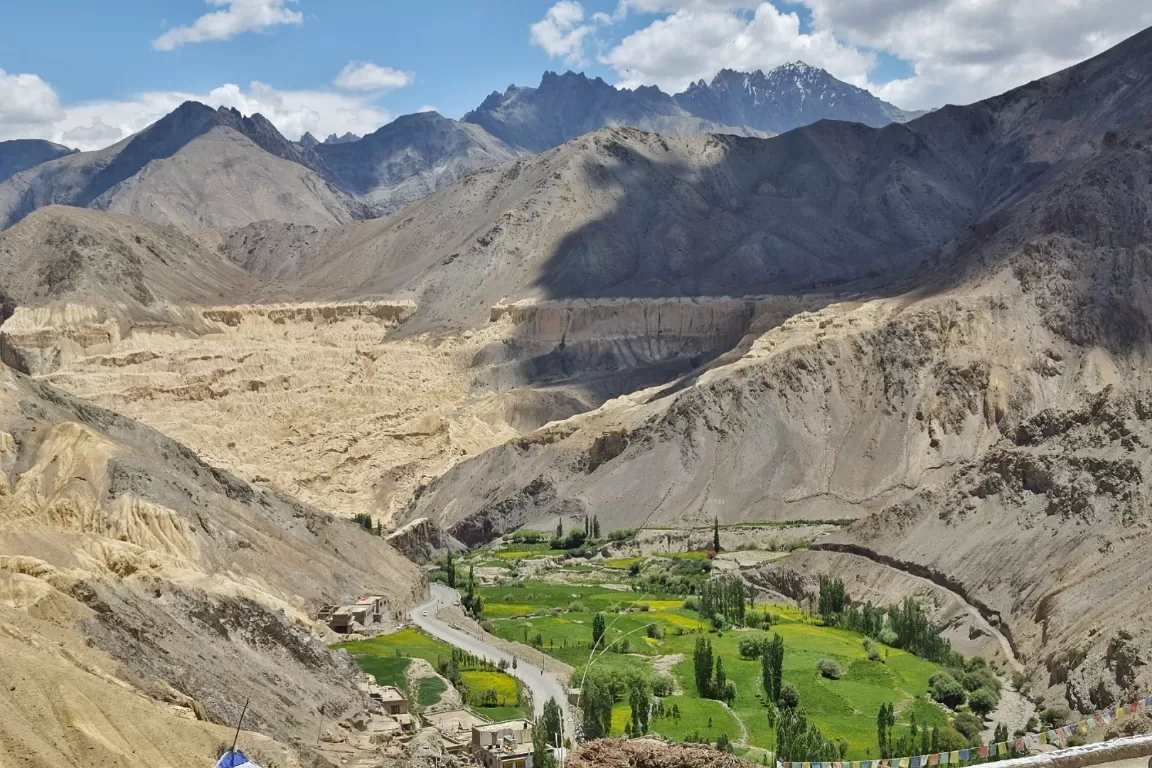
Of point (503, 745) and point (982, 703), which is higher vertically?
point (503, 745)

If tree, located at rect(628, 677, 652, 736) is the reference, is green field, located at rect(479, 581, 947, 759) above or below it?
below

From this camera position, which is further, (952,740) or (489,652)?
(489,652)

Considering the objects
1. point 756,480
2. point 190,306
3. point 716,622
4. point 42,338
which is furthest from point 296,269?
point 716,622

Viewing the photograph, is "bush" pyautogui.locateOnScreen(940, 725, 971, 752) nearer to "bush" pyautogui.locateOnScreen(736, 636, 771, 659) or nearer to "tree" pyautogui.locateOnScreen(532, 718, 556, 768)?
Answer: "bush" pyautogui.locateOnScreen(736, 636, 771, 659)

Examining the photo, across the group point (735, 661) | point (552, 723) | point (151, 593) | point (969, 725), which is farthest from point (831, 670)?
point (151, 593)

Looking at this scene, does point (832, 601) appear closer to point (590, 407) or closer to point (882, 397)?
point (882, 397)

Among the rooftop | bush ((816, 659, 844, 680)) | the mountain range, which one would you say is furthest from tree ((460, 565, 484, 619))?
the rooftop

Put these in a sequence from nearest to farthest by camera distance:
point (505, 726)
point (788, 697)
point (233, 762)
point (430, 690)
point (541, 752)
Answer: point (233, 762) < point (541, 752) < point (505, 726) < point (430, 690) < point (788, 697)

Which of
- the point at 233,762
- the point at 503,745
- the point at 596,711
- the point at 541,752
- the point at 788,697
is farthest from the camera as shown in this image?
the point at 788,697
